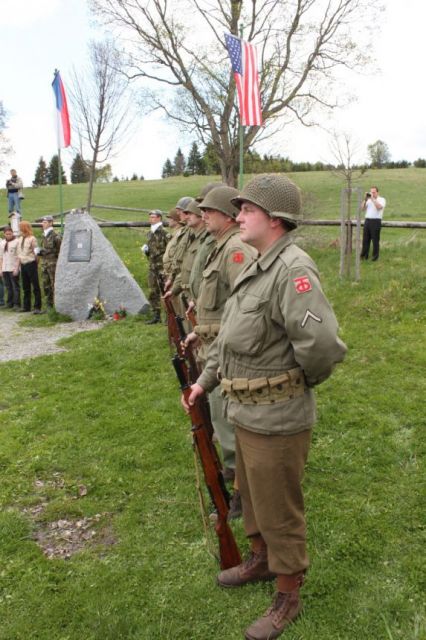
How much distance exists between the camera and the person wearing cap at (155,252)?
10203 millimetres

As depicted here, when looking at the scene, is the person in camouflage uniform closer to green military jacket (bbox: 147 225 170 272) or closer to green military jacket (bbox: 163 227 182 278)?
green military jacket (bbox: 147 225 170 272)

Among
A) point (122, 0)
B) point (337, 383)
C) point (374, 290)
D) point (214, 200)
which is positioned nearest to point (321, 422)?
point (337, 383)

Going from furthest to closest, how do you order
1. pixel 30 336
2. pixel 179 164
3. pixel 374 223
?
pixel 179 164 < pixel 374 223 < pixel 30 336

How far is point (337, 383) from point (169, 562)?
341 cm

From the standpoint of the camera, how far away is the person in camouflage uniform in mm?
11734

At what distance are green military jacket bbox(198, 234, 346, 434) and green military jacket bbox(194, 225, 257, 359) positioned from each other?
1081 mm

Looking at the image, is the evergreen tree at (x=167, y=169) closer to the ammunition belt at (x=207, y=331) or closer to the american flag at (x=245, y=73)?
the american flag at (x=245, y=73)

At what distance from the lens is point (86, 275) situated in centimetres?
1130

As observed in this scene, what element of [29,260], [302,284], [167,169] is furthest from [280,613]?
[167,169]

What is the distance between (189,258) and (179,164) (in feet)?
221

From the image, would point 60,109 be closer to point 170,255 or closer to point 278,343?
point 170,255

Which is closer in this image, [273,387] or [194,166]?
[273,387]

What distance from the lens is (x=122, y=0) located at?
73.7 ft

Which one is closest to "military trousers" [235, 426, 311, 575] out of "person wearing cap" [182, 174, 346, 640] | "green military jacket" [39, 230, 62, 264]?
"person wearing cap" [182, 174, 346, 640]
